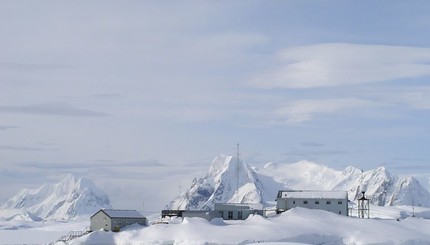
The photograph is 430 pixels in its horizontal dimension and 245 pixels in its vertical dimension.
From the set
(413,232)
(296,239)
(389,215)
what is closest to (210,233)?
(296,239)

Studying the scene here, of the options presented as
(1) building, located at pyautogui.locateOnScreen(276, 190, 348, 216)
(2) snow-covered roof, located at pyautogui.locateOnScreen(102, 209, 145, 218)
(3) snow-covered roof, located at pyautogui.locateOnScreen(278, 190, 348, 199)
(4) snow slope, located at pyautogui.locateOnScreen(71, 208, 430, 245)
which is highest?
(3) snow-covered roof, located at pyautogui.locateOnScreen(278, 190, 348, 199)

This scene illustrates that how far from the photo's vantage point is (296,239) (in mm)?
103438

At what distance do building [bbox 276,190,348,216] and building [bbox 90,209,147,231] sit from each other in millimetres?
24137

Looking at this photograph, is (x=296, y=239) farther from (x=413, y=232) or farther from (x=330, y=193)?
(x=330, y=193)

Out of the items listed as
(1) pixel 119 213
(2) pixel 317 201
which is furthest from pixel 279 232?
(1) pixel 119 213

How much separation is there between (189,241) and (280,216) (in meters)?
18.4

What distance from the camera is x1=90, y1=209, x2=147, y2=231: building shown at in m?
118

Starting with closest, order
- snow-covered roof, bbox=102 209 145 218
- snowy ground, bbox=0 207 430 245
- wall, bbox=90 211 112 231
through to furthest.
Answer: snowy ground, bbox=0 207 430 245 → wall, bbox=90 211 112 231 → snow-covered roof, bbox=102 209 145 218

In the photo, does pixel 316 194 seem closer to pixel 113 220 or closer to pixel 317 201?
pixel 317 201

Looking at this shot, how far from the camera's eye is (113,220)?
118188 mm

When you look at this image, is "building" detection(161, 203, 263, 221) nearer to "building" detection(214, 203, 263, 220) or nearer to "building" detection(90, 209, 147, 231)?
"building" detection(214, 203, 263, 220)

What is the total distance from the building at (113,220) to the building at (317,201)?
24.1 metres

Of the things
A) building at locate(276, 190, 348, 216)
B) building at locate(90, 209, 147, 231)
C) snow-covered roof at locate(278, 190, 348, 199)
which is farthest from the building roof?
snow-covered roof at locate(278, 190, 348, 199)

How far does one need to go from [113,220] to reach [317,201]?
113 ft
